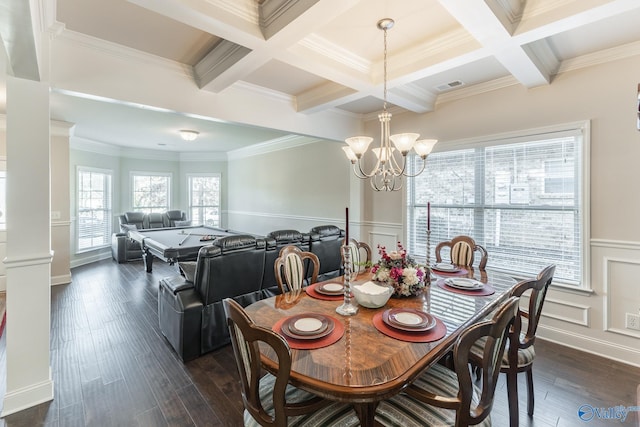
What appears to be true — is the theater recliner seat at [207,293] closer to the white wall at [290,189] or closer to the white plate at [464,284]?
the white plate at [464,284]

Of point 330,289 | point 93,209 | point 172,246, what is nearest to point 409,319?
point 330,289

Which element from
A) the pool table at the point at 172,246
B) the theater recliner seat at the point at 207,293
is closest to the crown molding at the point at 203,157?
the pool table at the point at 172,246

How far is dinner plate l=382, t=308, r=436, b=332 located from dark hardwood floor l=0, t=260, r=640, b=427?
1.07 m

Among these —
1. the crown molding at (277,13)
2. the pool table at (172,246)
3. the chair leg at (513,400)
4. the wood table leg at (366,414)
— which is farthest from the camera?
the pool table at (172,246)

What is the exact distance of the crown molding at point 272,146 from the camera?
603 cm

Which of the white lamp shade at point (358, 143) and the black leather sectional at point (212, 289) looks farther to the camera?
the black leather sectional at point (212, 289)

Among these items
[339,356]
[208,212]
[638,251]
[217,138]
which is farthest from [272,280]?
[208,212]

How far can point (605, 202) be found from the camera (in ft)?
9.07

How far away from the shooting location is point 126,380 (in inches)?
93.0

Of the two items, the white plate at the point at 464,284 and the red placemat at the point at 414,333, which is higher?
the white plate at the point at 464,284

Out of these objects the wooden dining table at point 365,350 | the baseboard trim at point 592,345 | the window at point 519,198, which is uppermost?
the window at point 519,198

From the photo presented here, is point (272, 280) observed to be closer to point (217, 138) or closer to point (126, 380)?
point (126, 380)

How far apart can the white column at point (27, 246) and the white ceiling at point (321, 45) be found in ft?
1.31

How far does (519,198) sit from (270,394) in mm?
3349
